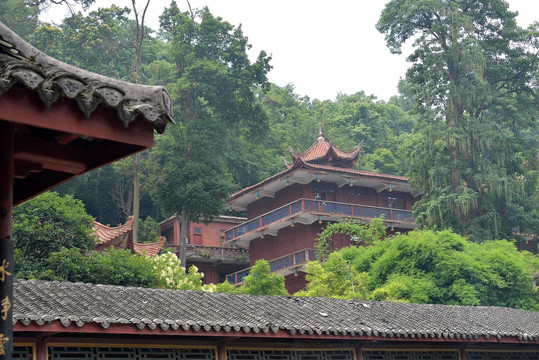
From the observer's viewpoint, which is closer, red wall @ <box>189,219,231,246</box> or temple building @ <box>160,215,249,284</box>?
temple building @ <box>160,215,249,284</box>

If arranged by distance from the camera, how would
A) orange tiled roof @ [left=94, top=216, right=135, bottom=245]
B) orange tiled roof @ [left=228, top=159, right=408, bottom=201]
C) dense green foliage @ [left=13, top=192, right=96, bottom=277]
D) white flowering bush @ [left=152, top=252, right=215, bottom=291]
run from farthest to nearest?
orange tiled roof @ [left=228, top=159, right=408, bottom=201] < orange tiled roof @ [left=94, top=216, right=135, bottom=245] < white flowering bush @ [left=152, top=252, right=215, bottom=291] < dense green foliage @ [left=13, top=192, right=96, bottom=277]

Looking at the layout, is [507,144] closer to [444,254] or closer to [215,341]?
[444,254]

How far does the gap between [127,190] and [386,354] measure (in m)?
33.6

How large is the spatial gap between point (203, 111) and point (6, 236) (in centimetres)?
3793

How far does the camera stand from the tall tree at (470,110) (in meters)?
37.6

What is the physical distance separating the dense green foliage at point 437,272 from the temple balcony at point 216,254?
551 inches

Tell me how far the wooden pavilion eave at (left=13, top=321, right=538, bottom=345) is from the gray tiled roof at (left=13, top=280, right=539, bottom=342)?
0.06 meters

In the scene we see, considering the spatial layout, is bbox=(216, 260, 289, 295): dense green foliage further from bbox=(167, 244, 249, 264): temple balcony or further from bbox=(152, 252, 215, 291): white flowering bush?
bbox=(167, 244, 249, 264): temple balcony

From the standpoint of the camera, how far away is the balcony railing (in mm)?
37469

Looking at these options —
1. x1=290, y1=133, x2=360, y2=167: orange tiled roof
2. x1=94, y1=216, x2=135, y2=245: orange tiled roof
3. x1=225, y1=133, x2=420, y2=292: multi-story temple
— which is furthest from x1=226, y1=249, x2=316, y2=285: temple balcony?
x1=94, y1=216, x2=135, y2=245: orange tiled roof

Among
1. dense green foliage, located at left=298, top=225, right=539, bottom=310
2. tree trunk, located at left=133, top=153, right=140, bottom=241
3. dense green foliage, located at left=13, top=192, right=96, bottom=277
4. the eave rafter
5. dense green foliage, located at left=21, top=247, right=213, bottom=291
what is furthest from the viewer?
tree trunk, located at left=133, top=153, right=140, bottom=241

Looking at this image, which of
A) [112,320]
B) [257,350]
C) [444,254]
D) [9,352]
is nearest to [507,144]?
[444,254]

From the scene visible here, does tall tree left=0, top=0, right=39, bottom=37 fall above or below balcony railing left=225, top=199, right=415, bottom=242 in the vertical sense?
above

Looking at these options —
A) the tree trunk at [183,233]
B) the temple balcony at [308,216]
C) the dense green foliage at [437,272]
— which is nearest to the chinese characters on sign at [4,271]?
the dense green foliage at [437,272]
